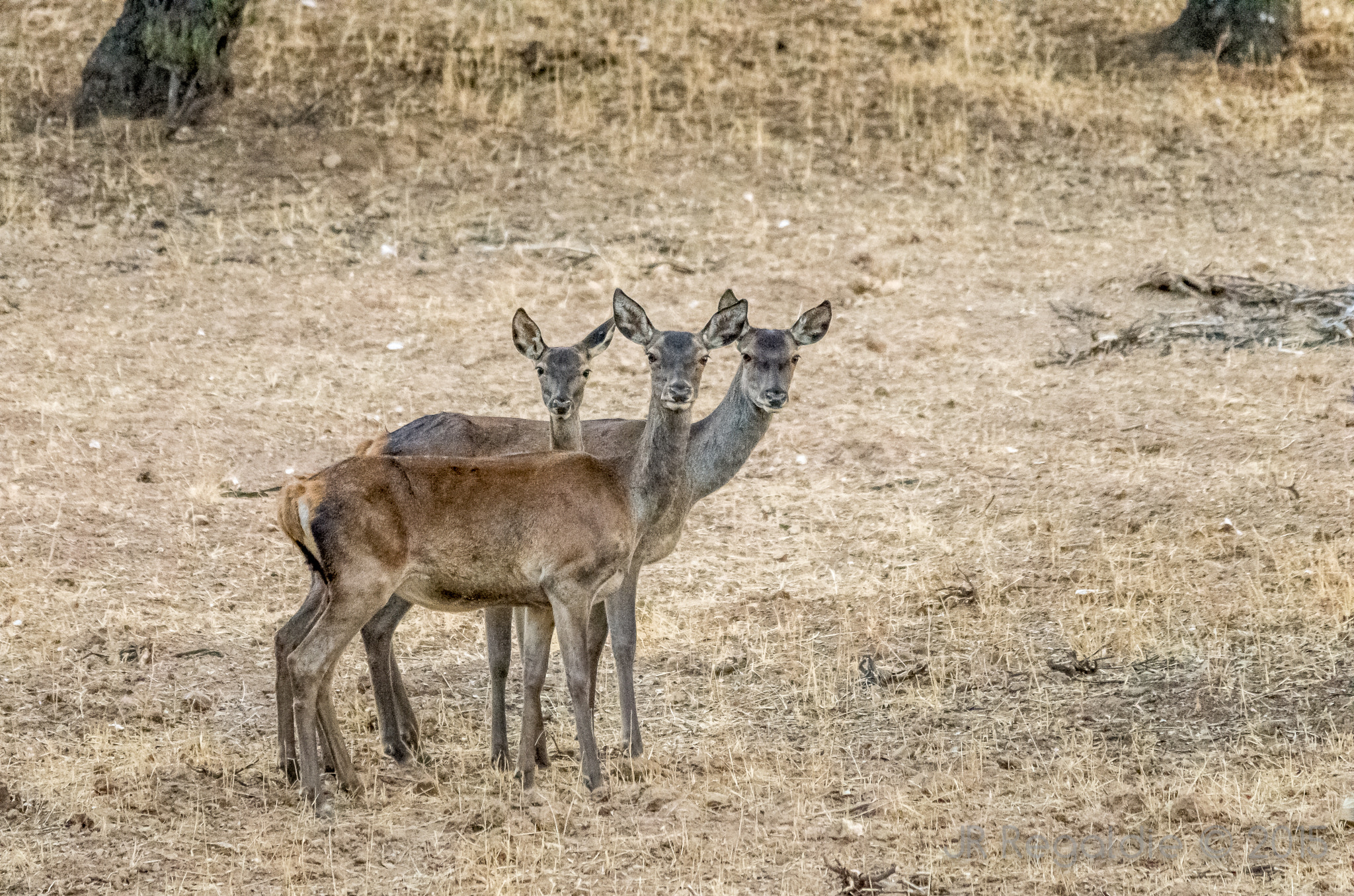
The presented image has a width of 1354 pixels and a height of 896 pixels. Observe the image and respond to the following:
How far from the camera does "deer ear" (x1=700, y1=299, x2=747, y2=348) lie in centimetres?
873

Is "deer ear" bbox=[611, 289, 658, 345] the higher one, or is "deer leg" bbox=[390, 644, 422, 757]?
"deer ear" bbox=[611, 289, 658, 345]

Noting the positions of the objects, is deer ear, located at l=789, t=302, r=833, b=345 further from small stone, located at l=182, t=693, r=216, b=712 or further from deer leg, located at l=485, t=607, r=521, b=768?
small stone, located at l=182, t=693, r=216, b=712

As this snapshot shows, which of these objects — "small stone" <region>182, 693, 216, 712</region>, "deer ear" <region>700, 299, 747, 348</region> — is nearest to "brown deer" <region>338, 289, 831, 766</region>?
"deer ear" <region>700, 299, 747, 348</region>

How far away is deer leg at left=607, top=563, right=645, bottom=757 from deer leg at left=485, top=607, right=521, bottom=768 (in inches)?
20.1

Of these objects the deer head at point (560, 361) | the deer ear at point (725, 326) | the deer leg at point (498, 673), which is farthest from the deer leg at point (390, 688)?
the deer ear at point (725, 326)

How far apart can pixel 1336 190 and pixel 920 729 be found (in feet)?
38.0

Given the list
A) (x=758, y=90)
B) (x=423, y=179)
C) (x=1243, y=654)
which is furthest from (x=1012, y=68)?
(x=1243, y=654)

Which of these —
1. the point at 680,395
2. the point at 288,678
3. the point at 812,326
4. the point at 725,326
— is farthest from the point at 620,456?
the point at 288,678

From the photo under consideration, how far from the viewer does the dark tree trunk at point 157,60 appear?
18.1m

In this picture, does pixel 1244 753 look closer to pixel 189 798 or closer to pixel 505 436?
pixel 505 436

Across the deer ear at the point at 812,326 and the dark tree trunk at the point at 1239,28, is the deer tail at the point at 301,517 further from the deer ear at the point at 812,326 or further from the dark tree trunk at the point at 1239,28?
the dark tree trunk at the point at 1239,28

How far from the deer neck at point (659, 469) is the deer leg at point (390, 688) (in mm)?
1295

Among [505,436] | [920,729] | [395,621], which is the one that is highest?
[505,436]

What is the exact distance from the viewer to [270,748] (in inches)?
329
